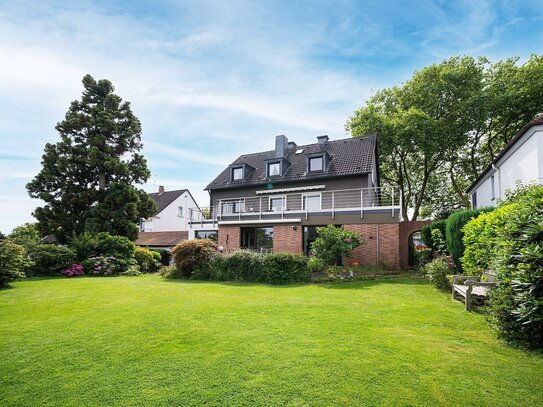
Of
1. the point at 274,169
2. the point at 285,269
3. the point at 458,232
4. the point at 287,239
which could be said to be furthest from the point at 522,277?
the point at 274,169

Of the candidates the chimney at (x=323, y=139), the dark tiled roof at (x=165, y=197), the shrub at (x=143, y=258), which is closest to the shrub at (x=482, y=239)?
the chimney at (x=323, y=139)

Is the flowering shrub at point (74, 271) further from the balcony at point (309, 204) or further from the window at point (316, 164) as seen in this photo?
the window at point (316, 164)

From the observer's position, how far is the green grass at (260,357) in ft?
10.5

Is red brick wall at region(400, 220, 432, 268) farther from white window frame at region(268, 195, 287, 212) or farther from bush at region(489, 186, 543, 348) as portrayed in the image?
bush at region(489, 186, 543, 348)

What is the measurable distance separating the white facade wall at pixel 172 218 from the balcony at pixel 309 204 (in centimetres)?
1059

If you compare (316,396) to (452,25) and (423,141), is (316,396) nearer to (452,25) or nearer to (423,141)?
(452,25)

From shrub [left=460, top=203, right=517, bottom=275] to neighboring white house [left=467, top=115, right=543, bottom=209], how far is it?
44.5 inches

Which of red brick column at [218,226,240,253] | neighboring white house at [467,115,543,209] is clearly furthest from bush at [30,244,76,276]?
neighboring white house at [467,115,543,209]

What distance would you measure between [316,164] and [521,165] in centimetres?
1140

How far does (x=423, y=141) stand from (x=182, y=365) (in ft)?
72.8

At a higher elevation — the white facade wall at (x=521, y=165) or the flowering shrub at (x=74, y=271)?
the white facade wall at (x=521, y=165)

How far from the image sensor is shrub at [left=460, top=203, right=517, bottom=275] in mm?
6469

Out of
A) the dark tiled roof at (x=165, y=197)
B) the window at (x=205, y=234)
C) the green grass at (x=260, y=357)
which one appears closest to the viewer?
the green grass at (x=260, y=357)

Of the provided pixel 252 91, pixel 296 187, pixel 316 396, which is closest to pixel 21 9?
pixel 252 91
